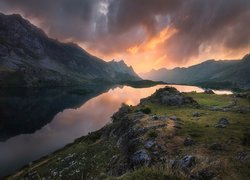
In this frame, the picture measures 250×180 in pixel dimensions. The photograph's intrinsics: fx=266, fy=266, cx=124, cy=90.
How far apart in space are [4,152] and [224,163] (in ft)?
237

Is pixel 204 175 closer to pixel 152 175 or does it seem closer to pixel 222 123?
pixel 152 175

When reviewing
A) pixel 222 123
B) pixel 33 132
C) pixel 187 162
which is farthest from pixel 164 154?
pixel 33 132

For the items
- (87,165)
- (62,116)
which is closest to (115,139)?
(87,165)

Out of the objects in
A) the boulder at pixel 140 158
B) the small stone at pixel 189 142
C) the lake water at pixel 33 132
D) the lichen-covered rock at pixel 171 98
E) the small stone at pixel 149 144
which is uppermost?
the lichen-covered rock at pixel 171 98

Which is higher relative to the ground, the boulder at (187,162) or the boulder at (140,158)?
the boulder at (187,162)

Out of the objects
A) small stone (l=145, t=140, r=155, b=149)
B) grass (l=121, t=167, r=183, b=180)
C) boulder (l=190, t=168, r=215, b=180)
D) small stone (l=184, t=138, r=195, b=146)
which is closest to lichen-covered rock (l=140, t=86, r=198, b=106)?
small stone (l=145, t=140, r=155, b=149)

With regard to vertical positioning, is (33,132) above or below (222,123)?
below

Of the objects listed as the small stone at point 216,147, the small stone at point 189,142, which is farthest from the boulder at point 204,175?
the small stone at point 189,142

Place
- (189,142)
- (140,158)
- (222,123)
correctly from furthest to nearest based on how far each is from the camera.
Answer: (222,123) → (189,142) → (140,158)

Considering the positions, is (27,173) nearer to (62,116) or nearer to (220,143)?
(220,143)

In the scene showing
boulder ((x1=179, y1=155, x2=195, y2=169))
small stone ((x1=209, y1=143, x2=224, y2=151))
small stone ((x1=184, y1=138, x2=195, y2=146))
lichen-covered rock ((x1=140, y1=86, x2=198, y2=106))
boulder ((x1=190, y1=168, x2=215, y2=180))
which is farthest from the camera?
lichen-covered rock ((x1=140, y1=86, x2=198, y2=106))

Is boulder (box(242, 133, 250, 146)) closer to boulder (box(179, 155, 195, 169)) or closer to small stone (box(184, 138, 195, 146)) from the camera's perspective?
small stone (box(184, 138, 195, 146))

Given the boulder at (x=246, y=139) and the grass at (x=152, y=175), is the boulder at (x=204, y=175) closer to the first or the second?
the grass at (x=152, y=175)

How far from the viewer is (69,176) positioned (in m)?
44.4
